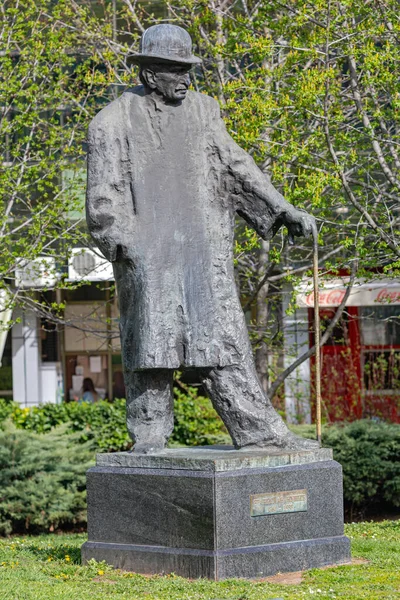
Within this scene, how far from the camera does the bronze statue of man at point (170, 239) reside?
6879mm

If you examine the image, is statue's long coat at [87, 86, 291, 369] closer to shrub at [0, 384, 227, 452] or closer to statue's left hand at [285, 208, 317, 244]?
statue's left hand at [285, 208, 317, 244]

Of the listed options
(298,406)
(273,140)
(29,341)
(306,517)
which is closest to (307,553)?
(306,517)

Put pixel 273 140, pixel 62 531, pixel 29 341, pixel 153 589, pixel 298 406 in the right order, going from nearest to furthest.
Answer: pixel 153 589, pixel 273 140, pixel 62 531, pixel 298 406, pixel 29 341

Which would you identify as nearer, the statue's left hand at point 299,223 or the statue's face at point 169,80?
the statue's face at point 169,80

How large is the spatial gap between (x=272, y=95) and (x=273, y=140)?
519 millimetres

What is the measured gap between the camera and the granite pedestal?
20.9 feet

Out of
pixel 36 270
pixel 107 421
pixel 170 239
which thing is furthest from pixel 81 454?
pixel 170 239

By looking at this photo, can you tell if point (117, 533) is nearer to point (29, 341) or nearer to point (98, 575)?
point (98, 575)

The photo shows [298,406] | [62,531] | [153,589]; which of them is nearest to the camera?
[153,589]

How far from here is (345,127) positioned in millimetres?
11734

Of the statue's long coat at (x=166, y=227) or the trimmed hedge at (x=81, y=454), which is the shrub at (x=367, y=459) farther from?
the statue's long coat at (x=166, y=227)

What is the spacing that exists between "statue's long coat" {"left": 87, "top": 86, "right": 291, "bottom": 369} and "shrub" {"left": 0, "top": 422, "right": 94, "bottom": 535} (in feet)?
17.9

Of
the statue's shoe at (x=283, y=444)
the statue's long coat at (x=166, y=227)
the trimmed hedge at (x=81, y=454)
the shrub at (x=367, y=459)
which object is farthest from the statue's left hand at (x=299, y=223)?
the shrub at (x=367, y=459)

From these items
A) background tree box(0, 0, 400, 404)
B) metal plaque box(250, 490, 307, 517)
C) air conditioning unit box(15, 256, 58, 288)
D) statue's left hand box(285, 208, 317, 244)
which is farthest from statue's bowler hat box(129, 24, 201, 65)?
air conditioning unit box(15, 256, 58, 288)
